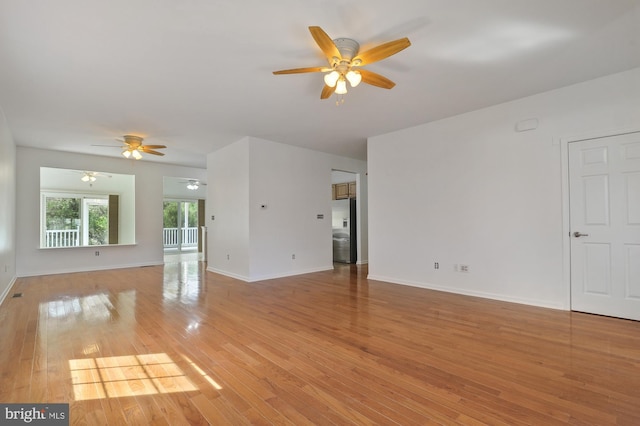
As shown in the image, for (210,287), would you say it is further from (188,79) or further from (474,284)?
(474,284)

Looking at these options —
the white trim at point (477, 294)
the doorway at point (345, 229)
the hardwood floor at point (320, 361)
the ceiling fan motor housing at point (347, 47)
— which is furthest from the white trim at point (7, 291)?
the doorway at point (345, 229)

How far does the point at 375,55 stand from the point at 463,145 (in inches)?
102

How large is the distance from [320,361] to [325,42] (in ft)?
8.00

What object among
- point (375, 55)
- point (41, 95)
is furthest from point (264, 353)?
point (41, 95)

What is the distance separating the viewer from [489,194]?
4176 millimetres

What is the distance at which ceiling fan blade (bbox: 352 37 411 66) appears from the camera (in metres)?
2.26

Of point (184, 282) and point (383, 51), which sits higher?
point (383, 51)

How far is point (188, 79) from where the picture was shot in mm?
3277

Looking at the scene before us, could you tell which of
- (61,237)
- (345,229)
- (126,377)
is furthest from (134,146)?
(61,237)

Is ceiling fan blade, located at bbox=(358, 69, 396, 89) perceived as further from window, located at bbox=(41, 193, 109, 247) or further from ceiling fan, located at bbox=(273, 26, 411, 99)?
window, located at bbox=(41, 193, 109, 247)

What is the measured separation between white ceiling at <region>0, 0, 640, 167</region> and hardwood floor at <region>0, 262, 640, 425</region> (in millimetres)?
2636

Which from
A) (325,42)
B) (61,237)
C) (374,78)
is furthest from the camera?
(61,237)

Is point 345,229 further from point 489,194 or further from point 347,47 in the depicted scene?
point 347,47

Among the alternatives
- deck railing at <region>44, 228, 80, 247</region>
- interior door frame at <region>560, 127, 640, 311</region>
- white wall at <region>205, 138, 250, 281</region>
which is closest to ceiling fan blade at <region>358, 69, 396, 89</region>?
interior door frame at <region>560, 127, 640, 311</region>
